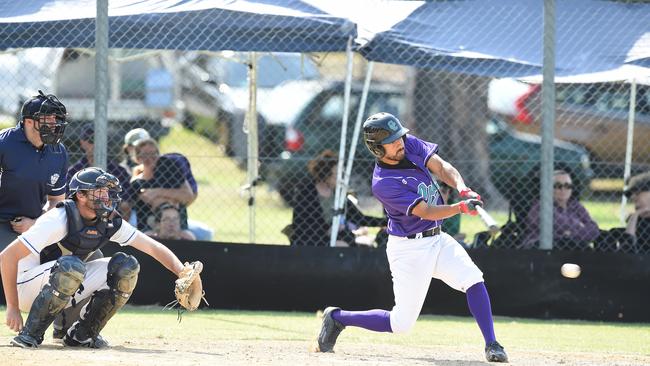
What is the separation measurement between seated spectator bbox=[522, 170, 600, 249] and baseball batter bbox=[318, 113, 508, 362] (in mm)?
2832

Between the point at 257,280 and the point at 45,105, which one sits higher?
the point at 45,105

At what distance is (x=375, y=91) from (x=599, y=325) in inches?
324

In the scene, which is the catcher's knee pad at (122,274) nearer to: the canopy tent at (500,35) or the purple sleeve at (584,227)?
the canopy tent at (500,35)

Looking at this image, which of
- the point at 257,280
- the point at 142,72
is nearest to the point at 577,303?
the point at 257,280

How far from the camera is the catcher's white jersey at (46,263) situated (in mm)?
6586

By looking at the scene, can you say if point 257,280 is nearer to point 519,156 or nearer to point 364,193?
point 364,193

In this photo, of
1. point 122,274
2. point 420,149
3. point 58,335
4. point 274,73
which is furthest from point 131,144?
point 274,73

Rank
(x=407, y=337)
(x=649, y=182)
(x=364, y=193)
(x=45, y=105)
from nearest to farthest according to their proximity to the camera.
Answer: (x=45, y=105) → (x=407, y=337) → (x=649, y=182) → (x=364, y=193)

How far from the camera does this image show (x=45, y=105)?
757 cm

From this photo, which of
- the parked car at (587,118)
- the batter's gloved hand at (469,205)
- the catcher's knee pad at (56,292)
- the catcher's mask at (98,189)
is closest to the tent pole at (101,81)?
the catcher's mask at (98,189)

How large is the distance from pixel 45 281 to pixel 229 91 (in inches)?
368

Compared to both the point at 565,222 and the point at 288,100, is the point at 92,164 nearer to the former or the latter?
the point at 565,222

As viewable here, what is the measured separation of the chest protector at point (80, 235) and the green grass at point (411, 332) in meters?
0.78

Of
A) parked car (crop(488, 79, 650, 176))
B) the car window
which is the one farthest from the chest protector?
the car window
